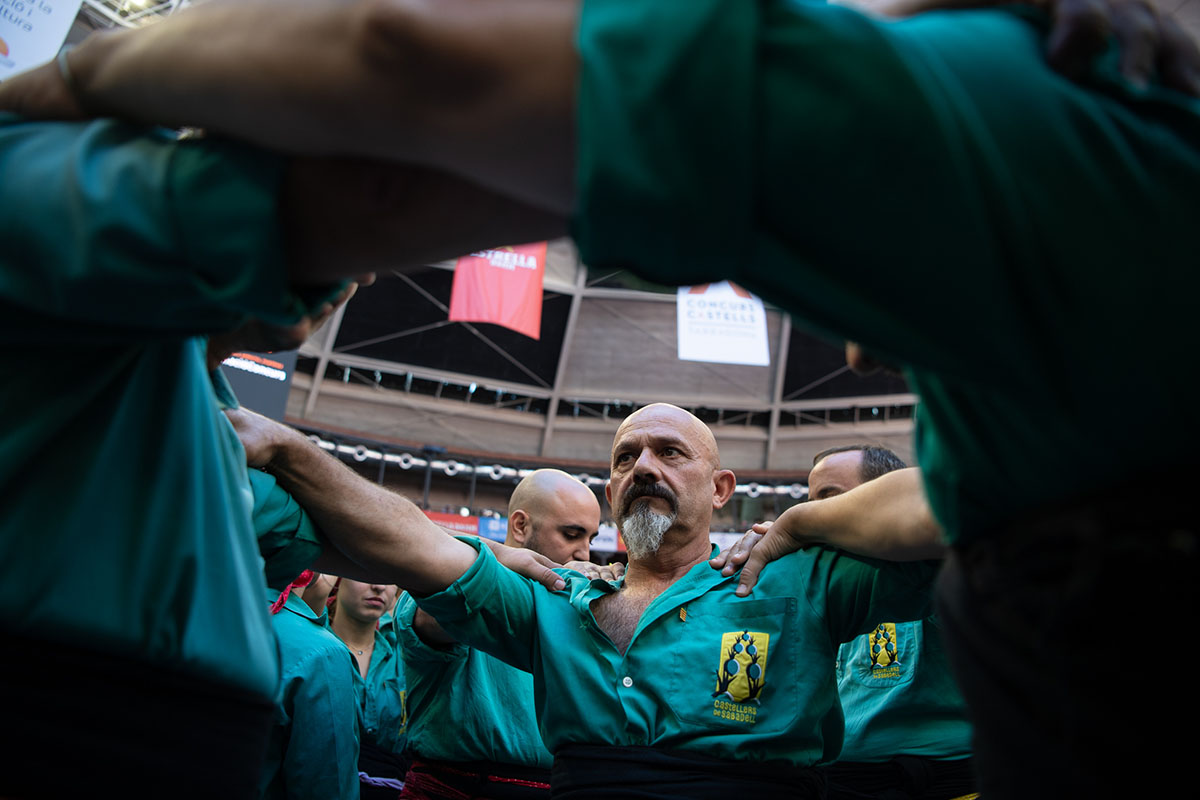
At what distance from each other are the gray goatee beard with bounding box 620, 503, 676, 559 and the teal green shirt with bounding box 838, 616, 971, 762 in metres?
0.86

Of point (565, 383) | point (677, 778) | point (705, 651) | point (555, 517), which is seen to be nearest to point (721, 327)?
point (565, 383)

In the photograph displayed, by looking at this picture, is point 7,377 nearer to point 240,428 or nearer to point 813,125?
point 240,428

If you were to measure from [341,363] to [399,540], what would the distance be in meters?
16.9

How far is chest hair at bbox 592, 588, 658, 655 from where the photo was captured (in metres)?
2.27

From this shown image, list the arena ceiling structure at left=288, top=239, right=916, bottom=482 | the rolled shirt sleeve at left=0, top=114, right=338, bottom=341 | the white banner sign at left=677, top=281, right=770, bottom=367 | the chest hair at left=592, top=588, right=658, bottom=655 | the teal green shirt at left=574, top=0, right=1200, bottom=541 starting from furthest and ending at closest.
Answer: the arena ceiling structure at left=288, top=239, right=916, bottom=482 → the white banner sign at left=677, top=281, right=770, bottom=367 → the chest hair at left=592, top=588, right=658, bottom=655 → the rolled shirt sleeve at left=0, top=114, right=338, bottom=341 → the teal green shirt at left=574, top=0, right=1200, bottom=541

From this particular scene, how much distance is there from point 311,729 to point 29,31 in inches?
151

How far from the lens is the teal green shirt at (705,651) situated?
1.86 m

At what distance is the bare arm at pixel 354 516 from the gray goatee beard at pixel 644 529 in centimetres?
79

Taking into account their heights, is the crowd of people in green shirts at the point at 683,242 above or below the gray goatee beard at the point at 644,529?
below

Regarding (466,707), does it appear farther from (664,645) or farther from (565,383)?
(565,383)

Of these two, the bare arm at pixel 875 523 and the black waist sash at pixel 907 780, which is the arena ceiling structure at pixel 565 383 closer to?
the black waist sash at pixel 907 780

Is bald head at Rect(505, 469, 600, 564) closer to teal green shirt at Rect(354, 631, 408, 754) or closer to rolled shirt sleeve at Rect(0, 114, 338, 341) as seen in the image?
teal green shirt at Rect(354, 631, 408, 754)

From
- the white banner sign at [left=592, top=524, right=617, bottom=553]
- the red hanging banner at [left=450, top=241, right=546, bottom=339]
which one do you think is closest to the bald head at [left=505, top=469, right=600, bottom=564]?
the red hanging banner at [left=450, top=241, right=546, bottom=339]

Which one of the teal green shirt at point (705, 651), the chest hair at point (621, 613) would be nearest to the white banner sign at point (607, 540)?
the chest hair at point (621, 613)
